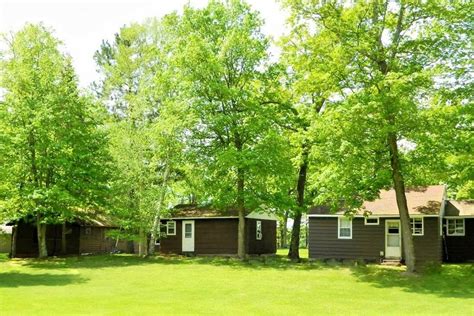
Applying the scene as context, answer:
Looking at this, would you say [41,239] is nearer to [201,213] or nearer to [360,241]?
[201,213]

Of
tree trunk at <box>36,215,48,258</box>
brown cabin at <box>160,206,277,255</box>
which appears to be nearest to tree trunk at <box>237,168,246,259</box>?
brown cabin at <box>160,206,277,255</box>

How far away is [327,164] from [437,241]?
8.89 metres

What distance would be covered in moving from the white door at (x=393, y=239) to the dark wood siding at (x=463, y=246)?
Result: 372cm

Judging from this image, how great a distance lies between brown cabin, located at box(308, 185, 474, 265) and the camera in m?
30.8

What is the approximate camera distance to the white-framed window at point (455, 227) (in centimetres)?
3284

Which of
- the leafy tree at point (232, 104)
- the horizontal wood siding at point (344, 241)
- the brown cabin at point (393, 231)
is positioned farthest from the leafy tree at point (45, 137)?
the brown cabin at point (393, 231)

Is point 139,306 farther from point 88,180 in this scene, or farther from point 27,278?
point 88,180

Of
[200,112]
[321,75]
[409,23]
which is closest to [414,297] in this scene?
[321,75]

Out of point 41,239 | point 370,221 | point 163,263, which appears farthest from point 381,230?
point 41,239

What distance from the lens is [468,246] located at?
107ft

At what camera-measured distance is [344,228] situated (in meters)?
32.8

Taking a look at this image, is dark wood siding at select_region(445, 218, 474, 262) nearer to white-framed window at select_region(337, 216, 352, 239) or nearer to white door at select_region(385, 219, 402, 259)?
white door at select_region(385, 219, 402, 259)

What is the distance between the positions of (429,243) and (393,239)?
1.98 m

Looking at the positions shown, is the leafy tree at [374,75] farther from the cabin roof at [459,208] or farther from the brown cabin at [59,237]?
the brown cabin at [59,237]
